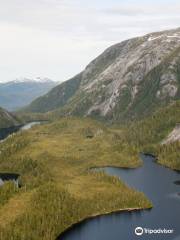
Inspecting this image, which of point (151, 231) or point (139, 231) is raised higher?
point (151, 231)

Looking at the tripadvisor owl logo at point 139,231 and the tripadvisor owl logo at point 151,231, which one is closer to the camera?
the tripadvisor owl logo at point 151,231

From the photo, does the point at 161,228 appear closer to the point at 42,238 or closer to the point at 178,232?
the point at 178,232

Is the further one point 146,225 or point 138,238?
point 146,225

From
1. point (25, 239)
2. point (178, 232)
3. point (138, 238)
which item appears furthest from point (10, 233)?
point (178, 232)

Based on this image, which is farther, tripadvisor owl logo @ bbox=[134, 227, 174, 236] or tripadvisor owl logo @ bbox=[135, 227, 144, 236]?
tripadvisor owl logo @ bbox=[135, 227, 144, 236]

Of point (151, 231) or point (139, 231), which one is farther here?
point (139, 231)

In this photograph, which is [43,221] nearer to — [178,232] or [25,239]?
[25,239]

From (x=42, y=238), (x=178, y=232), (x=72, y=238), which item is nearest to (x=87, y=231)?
(x=72, y=238)

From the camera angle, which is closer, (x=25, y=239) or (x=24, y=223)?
(x=25, y=239)

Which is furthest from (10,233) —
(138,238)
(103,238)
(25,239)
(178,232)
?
(178,232)
